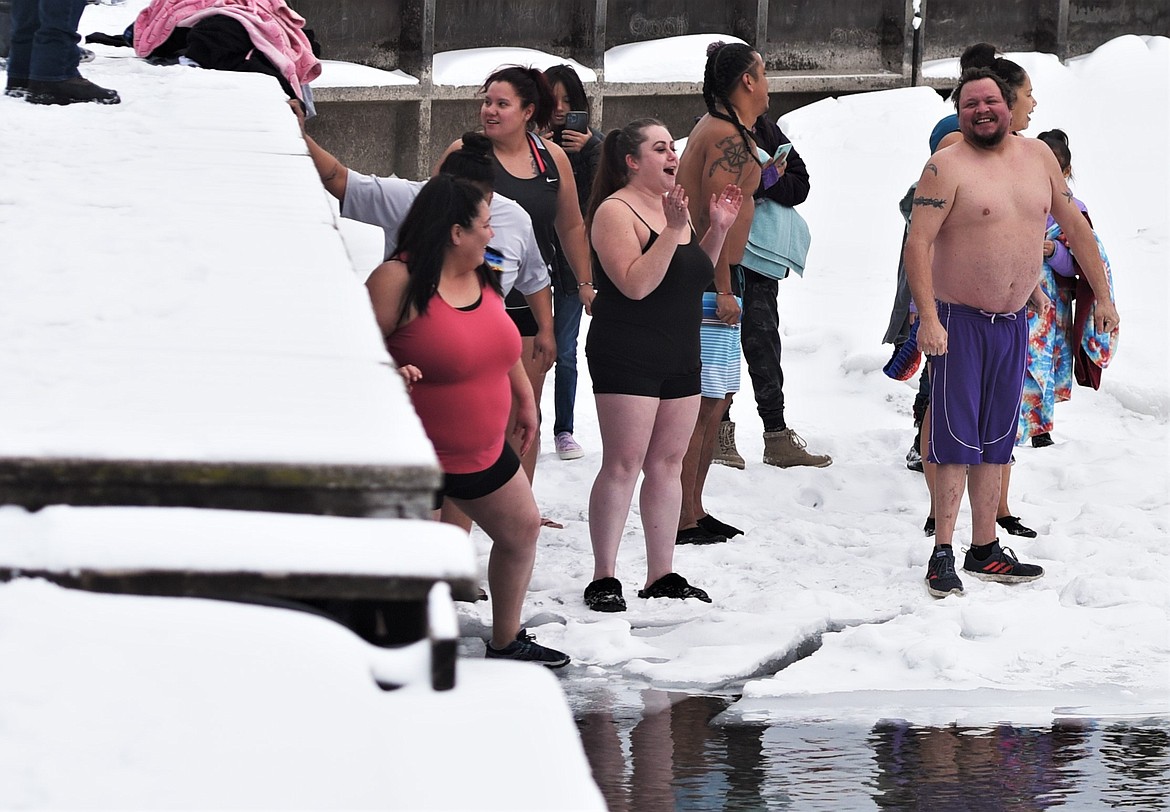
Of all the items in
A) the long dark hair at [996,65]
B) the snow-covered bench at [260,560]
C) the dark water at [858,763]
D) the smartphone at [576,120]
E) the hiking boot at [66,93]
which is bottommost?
the dark water at [858,763]

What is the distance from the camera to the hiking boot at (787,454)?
750 centimetres

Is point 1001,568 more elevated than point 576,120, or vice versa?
point 576,120

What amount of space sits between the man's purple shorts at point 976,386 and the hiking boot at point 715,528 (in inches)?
36.8

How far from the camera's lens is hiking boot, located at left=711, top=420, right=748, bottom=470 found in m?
7.40

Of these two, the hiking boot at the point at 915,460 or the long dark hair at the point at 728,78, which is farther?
the hiking boot at the point at 915,460

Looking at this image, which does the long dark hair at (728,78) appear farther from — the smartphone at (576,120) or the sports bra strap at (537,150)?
the smartphone at (576,120)

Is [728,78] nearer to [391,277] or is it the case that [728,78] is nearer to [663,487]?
[663,487]

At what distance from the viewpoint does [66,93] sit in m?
5.66

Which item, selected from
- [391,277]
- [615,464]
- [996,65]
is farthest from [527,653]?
[996,65]

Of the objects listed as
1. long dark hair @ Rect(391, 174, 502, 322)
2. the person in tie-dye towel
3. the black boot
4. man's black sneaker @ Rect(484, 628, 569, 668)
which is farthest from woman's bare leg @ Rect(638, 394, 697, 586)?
the black boot

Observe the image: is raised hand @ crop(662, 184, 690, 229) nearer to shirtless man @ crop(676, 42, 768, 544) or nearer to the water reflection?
shirtless man @ crop(676, 42, 768, 544)

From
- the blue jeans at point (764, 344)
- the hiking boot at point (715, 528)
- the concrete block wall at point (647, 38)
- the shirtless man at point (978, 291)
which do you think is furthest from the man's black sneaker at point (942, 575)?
the concrete block wall at point (647, 38)

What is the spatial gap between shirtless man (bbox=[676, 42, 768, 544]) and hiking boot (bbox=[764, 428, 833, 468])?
1.15 m

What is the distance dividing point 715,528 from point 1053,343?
6.39 ft
